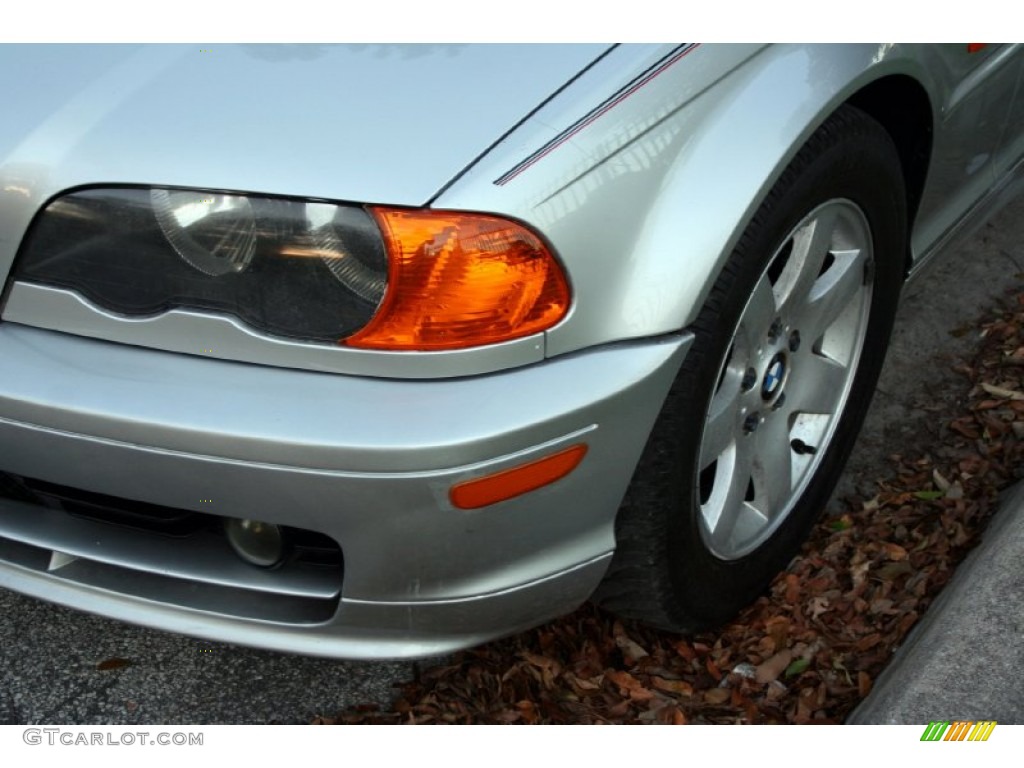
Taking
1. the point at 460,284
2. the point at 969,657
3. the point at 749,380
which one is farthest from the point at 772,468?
the point at 460,284

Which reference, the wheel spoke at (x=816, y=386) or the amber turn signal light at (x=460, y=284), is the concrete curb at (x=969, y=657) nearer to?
the wheel spoke at (x=816, y=386)

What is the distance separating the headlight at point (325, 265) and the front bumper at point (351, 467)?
7 cm

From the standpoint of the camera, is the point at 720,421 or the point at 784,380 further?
the point at 784,380

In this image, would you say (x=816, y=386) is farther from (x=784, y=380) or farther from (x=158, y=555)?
(x=158, y=555)

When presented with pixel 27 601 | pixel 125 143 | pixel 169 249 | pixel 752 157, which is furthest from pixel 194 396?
pixel 27 601

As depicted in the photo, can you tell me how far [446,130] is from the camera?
1676 millimetres

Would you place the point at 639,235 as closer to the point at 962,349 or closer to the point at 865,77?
the point at 865,77

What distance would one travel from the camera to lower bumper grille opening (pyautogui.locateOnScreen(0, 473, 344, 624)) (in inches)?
76.0

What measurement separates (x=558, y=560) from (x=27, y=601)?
4.09 feet

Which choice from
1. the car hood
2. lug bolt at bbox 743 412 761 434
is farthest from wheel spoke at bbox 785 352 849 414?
the car hood

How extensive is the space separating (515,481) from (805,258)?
0.80 metres

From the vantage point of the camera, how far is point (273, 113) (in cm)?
171

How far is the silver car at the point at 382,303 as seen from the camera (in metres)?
1.67
